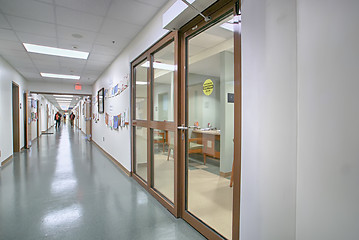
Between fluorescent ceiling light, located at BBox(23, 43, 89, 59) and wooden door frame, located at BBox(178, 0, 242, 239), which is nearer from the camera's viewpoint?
wooden door frame, located at BBox(178, 0, 242, 239)

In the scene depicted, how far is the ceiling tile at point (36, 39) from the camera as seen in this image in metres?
3.75

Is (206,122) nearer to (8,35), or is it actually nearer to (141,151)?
(141,151)

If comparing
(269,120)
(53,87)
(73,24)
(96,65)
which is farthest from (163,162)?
(53,87)

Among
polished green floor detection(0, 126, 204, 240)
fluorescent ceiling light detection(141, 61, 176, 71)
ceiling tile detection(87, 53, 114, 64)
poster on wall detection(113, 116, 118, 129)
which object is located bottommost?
polished green floor detection(0, 126, 204, 240)

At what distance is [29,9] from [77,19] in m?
0.63

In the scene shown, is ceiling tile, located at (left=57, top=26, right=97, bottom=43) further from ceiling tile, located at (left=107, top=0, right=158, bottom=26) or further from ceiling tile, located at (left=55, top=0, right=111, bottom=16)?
ceiling tile, located at (left=107, top=0, right=158, bottom=26)

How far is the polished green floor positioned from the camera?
7.00 ft

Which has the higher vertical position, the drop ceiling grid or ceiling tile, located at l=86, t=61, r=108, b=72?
ceiling tile, located at l=86, t=61, r=108, b=72

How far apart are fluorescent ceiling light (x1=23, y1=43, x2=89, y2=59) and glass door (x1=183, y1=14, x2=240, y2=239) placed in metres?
3.78

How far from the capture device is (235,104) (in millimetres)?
1658

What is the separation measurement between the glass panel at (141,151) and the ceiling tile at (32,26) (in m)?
2.44

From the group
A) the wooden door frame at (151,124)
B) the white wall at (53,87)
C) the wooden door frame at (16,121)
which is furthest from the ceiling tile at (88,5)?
the white wall at (53,87)

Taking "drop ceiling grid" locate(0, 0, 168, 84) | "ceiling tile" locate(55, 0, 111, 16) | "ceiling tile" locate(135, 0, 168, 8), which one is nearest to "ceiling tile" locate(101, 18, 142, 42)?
"drop ceiling grid" locate(0, 0, 168, 84)

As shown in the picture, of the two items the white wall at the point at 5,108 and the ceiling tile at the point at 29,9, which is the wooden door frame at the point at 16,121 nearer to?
the white wall at the point at 5,108
